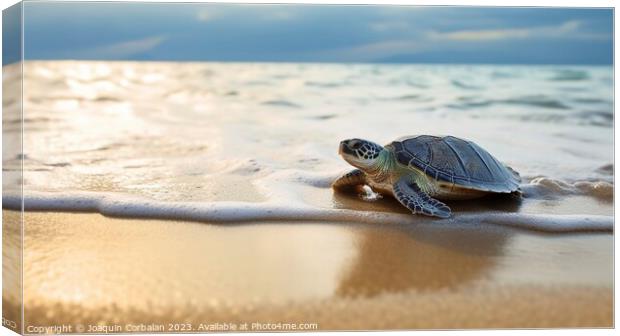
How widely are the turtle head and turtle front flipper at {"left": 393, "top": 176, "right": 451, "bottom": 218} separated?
164mm

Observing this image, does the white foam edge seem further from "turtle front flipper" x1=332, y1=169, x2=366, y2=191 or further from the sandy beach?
"turtle front flipper" x1=332, y1=169, x2=366, y2=191

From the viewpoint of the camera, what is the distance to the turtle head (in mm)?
3064

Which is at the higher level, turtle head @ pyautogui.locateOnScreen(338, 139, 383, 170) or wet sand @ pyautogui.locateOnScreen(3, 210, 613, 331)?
turtle head @ pyautogui.locateOnScreen(338, 139, 383, 170)

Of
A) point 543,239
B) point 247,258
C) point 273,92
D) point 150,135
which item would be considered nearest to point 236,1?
point 247,258

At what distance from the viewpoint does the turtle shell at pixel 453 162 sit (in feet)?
10.1

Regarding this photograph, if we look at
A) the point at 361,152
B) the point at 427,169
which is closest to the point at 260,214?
the point at 361,152

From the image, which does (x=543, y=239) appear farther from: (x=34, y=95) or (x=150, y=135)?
(x=34, y=95)

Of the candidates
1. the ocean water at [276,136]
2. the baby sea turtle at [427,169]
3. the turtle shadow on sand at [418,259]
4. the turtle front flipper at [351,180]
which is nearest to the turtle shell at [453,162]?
the baby sea turtle at [427,169]

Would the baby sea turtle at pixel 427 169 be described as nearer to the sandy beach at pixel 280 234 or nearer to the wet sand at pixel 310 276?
the sandy beach at pixel 280 234

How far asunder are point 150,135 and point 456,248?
2.93 metres

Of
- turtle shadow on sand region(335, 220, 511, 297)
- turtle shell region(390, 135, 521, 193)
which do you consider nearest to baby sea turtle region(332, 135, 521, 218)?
turtle shell region(390, 135, 521, 193)

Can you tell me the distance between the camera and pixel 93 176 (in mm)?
3330

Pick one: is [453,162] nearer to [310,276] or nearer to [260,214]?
[260,214]

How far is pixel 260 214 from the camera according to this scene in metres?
2.72
